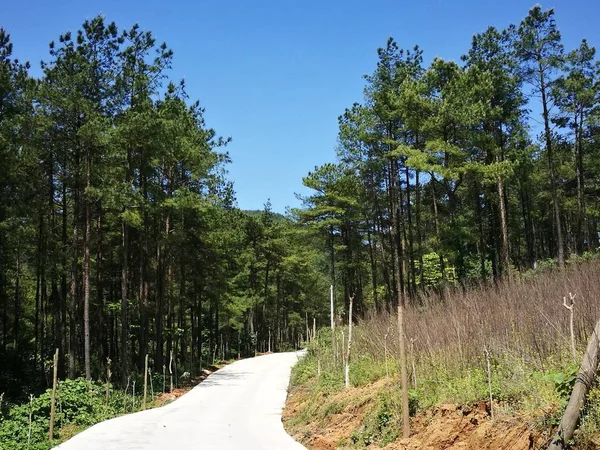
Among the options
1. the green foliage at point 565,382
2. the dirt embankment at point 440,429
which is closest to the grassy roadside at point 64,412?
the dirt embankment at point 440,429

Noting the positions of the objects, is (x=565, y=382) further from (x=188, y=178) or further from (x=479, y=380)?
(x=188, y=178)

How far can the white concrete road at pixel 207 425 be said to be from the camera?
34.4 feet

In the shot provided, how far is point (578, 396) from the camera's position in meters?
4.77

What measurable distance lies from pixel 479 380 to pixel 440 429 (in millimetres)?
1079

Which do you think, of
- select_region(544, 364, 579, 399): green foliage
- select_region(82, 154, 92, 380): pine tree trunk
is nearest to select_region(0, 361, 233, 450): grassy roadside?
select_region(82, 154, 92, 380): pine tree trunk

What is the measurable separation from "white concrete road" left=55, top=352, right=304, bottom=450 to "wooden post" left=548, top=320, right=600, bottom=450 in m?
5.88

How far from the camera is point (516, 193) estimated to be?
42.9 meters

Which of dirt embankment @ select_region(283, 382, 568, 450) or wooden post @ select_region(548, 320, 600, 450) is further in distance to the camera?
dirt embankment @ select_region(283, 382, 568, 450)

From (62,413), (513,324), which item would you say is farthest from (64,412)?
(513,324)

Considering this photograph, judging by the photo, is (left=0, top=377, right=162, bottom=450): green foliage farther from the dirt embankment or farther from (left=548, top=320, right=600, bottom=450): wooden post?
(left=548, top=320, right=600, bottom=450): wooden post

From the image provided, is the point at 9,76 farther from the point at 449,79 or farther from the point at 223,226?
the point at 449,79

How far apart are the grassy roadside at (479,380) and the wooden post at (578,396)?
0.55ft

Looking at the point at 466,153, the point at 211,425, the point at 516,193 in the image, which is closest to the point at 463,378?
the point at 211,425

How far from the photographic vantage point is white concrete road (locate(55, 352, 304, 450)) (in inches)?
413
